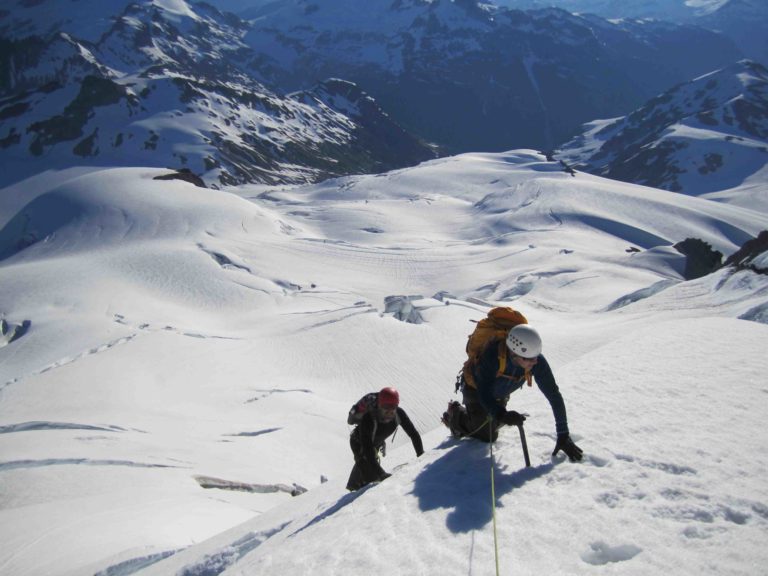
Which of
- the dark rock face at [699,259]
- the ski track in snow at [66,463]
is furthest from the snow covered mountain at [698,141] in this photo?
the ski track in snow at [66,463]

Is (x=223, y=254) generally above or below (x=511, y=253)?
above

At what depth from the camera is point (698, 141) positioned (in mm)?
134000

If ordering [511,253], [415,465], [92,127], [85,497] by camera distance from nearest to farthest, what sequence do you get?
[415,465], [85,497], [511,253], [92,127]

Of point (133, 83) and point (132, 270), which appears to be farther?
point (133, 83)

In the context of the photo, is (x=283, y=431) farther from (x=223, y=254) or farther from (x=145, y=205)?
(x=145, y=205)

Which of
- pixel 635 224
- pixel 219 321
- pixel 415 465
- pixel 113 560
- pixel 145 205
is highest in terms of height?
pixel 145 205

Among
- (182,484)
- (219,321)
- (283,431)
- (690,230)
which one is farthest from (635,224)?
(182,484)

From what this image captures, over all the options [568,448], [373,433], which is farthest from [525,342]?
[373,433]

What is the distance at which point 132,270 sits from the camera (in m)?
28.8

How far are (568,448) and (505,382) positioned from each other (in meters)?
Answer: 0.83

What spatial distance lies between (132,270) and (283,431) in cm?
1993

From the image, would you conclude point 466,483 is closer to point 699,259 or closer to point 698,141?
point 699,259

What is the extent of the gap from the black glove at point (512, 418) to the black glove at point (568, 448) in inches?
15.5

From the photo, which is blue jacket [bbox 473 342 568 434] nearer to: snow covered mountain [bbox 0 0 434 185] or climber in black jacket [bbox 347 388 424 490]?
climber in black jacket [bbox 347 388 424 490]
